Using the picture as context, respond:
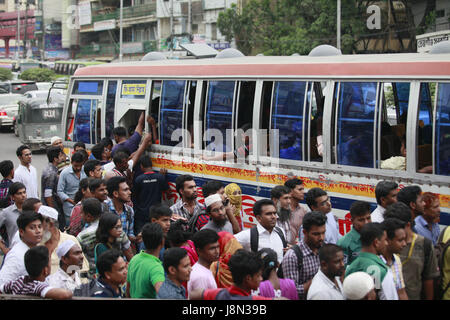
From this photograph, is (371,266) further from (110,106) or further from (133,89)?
(110,106)

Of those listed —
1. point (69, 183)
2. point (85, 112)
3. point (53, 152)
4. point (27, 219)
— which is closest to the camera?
point (27, 219)

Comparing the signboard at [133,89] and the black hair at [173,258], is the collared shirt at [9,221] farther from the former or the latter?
the signboard at [133,89]

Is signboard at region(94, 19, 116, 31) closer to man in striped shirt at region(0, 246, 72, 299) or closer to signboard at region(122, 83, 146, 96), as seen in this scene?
signboard at region(122, 83, 146, 96)

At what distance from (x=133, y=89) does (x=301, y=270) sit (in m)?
6.62

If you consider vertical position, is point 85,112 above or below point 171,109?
below

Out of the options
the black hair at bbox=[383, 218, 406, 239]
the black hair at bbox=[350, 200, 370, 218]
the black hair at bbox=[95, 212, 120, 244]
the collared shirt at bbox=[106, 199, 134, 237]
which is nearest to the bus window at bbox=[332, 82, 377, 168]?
the black hair at bbox=[350, 200, 370, 218]

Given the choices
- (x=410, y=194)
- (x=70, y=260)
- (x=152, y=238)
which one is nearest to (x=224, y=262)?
(x=152, y=238)

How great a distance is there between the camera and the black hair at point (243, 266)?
14.7 ft

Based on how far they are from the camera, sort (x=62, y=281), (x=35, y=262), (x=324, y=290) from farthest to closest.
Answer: (x=62, y=281) → (x=35, y=262) → (x=324, y=290)

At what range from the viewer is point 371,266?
480 centimetres

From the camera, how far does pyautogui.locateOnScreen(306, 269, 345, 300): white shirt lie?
4.60m

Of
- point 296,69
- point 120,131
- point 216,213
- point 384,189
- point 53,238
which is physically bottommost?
point 53,238
